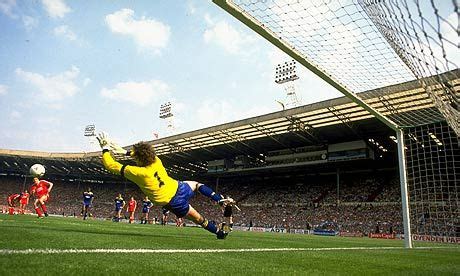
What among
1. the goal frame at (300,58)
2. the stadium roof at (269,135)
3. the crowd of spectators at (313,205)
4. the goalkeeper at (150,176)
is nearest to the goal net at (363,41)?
the goal frame at (300,58)

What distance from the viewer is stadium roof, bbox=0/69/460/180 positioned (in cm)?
2595

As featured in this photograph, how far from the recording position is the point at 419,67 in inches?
306

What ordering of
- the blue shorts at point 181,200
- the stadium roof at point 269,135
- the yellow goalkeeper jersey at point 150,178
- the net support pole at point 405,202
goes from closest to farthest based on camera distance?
1. the yellow goalkeeper jersey at point 150,178
2. the blue shorts at point 181,200
3. the net support pole at point 405,202
4. the stadium roof at point 269,135

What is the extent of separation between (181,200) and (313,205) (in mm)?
31239

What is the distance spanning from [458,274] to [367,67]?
656 cm

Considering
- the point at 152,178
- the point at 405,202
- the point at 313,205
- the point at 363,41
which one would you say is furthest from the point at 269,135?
the point at 152,178

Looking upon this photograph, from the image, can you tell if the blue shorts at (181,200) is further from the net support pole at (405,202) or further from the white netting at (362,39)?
the net support pole at (405,202)

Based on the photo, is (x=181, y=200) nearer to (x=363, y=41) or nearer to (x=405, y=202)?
(x=363, y=41)

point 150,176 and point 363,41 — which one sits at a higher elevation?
point 363,41

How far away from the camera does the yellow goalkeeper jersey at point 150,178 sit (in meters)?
5.42

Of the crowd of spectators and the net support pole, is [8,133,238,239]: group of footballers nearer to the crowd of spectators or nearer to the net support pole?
the net support pole

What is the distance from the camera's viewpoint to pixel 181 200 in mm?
6090

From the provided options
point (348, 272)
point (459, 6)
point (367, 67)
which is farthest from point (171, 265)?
point (367, 67)

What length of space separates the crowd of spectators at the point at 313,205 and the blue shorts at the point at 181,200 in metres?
25.3
